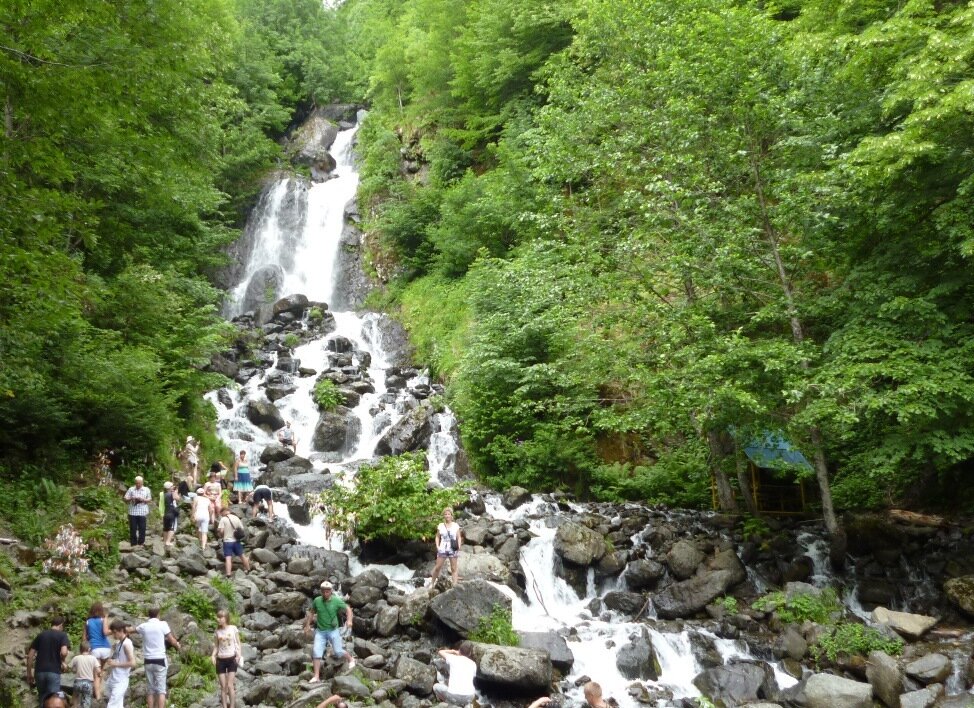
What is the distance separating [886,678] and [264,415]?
60.1 ft

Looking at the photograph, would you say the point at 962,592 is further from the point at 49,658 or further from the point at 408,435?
the point at 408,435

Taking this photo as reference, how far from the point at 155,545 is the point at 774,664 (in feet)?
35.4

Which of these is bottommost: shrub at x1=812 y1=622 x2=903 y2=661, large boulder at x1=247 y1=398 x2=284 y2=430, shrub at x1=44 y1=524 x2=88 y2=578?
shrub at x1=812 y1=622 x2=903 y2=661

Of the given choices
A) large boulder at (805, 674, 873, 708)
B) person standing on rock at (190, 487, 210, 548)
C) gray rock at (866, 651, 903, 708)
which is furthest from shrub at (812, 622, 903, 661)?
person standing on rock at (190, 487, 210, 548)

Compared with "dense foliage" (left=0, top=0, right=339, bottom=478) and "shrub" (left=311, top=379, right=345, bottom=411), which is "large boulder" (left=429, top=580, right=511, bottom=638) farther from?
"shrub" (left=311, top=379, right=345, bottom=411)

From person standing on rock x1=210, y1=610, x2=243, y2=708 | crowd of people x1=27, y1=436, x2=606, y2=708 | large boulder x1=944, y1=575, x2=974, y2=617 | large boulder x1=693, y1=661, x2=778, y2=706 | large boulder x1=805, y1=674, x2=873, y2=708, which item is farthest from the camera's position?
large boulder x1=944, y1=575, x2=974, y2=617

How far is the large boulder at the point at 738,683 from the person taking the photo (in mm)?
10180

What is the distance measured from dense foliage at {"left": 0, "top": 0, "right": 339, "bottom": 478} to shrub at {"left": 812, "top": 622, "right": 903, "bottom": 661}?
39.3ft

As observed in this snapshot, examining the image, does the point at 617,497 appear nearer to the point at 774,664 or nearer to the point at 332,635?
the point at 774,664

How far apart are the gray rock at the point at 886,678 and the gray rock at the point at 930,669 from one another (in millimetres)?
191

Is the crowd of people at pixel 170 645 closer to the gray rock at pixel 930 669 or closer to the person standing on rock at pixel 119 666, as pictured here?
the person standing on rock at pixel 119 666

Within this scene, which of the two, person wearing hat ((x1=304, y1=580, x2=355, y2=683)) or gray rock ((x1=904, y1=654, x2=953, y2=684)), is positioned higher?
person wearing hat ((x1=304, y1=580, x2=355, y2=683))

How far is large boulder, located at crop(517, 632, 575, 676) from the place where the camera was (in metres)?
10.8

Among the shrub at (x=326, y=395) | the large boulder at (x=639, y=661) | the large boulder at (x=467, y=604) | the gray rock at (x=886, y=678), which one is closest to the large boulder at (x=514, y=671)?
the large boulder at (x=467, y=604)
